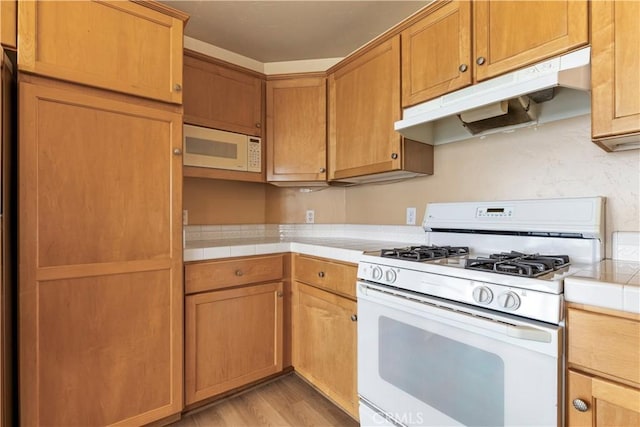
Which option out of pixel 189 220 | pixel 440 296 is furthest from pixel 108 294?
pixel 440 296

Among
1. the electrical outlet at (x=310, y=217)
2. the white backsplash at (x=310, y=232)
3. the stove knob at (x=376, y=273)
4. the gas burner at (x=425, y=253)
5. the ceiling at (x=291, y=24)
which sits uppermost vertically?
the ceiling at (x=291, y=24)

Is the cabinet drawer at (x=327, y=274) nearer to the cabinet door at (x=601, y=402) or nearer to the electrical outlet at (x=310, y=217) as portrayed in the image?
the electrical outlet at (x=310, y=217)

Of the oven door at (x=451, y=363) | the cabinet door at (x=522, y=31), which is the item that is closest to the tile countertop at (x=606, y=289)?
the oven door at (x=451, y=363)

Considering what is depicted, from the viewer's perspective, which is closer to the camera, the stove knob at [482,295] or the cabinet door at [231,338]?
the stove knob at [482,295]

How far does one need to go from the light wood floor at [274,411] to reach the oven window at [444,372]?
0.60 m

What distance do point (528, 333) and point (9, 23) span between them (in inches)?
83.9

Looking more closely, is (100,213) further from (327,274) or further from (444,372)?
(444,372)

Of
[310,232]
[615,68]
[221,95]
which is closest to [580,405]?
[615,68]

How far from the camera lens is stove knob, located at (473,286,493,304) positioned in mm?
1010

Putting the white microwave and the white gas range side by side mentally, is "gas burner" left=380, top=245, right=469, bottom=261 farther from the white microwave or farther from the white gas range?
the white microwave

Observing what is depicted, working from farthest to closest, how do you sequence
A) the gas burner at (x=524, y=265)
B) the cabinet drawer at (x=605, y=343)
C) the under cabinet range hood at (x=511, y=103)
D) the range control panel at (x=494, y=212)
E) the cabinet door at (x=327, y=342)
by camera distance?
the cabinet door at (x=327, y=342), the range control panel at (x=494, y=212), the under cabinet range hood at (x=511, y=103), the gas burner at (x=524, y=265), the cabinet drawer at (x=605, y=343)

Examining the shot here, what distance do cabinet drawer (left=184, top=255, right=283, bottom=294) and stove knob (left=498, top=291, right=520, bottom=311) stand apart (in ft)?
4.39

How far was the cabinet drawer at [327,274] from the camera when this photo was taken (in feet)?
5.46

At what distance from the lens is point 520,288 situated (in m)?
0.95
